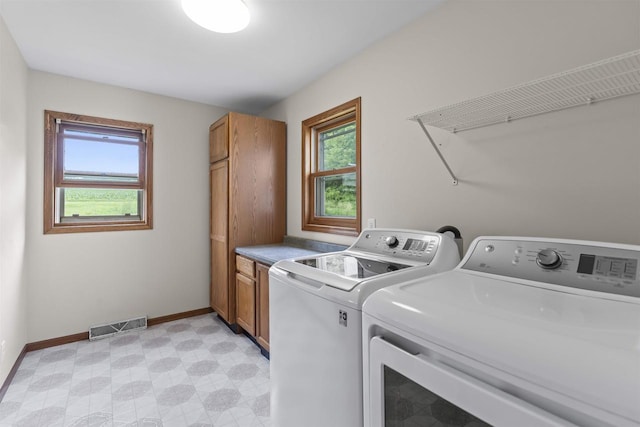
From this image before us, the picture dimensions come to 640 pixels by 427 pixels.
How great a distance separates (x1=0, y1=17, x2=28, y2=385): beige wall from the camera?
1938mm

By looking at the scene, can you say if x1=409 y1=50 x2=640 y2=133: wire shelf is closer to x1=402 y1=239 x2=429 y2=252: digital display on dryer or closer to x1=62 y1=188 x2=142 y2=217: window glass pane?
x1=402 y1=239 x2=429 y2=252: digital display on dryer

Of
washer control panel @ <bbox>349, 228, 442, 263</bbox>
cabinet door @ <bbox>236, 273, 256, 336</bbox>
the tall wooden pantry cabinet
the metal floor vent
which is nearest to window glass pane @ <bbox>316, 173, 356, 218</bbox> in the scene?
the tall wooden pantry cabinet

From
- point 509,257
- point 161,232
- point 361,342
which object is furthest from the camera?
point 161,232

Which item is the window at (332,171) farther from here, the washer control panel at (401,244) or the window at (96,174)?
the window at (96,174)

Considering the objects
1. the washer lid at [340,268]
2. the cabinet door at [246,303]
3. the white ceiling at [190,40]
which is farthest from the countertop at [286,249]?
the white ceiling at [190,40]

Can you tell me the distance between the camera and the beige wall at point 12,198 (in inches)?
76.3

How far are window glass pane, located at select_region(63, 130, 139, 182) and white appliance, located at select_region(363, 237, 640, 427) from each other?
3.03 meters

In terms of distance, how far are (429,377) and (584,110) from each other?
126cm

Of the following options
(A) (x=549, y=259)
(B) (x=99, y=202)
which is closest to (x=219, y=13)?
(A) (x=549, y=259)

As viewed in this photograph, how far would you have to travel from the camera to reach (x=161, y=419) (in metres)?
1.71

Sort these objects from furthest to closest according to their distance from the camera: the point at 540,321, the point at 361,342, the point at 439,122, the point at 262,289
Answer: the point at 262,289 → the point at 439,122 → the point at 361,342 → the point at 540,321

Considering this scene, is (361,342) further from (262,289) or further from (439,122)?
(262,289)

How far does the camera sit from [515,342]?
63 centimetres

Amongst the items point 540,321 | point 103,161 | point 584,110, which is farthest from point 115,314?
point 584,110
